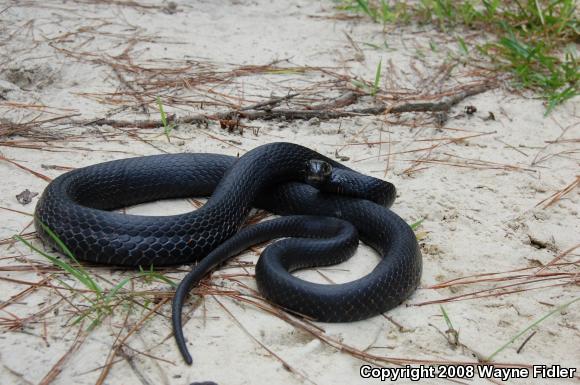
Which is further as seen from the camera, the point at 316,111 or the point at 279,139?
the point at 316,111

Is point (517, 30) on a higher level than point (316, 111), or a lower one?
higher

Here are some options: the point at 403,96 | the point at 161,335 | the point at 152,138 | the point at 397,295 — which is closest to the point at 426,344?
the point at 397,295

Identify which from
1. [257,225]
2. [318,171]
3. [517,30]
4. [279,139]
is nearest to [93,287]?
[257,225]

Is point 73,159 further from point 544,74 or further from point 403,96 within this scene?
point 544,74

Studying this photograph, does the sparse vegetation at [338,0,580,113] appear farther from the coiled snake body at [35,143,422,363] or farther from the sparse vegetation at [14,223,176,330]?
the sparse vegetation at [14,223,176,330]

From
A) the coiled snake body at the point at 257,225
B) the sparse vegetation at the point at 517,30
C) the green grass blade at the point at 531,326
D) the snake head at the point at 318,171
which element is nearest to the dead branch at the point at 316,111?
the sparse vegetation at the point at 517,30

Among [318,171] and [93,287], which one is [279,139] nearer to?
[318,171]

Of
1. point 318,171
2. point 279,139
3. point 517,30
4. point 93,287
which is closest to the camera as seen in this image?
point 93,287
